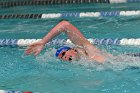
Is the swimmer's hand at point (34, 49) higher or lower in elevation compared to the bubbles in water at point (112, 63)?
higher

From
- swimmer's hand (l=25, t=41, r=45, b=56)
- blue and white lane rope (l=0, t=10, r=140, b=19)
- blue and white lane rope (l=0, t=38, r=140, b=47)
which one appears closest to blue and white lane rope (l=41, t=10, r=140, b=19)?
blue and white lane rope (l=0, t=10, r=140, b=19)

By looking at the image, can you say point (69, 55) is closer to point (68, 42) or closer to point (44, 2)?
point (68, 42)

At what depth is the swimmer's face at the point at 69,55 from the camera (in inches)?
150

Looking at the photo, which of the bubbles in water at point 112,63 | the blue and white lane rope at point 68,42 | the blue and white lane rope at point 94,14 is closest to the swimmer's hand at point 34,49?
the bubbles in water at point 112,63

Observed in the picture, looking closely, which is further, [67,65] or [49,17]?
[49,17]

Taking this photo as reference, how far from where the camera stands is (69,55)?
12.5 feet

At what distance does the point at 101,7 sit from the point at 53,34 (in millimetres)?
3767

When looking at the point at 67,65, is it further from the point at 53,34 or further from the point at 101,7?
the point at 101,7

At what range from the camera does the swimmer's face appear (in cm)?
380

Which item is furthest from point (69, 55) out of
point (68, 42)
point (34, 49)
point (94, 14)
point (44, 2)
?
point (44, 2)

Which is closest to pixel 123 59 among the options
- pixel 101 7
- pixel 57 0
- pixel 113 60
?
pixel 113 60

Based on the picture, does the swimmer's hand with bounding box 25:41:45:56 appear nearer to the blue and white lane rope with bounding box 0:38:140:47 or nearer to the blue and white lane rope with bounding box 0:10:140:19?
the blue and white lane rope with bounding box 0:38:140:47

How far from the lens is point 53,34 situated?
12.7 feet

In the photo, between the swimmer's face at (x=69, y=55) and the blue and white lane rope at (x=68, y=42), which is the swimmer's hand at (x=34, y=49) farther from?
the blue and white lane rope at (x=68, y=42)
